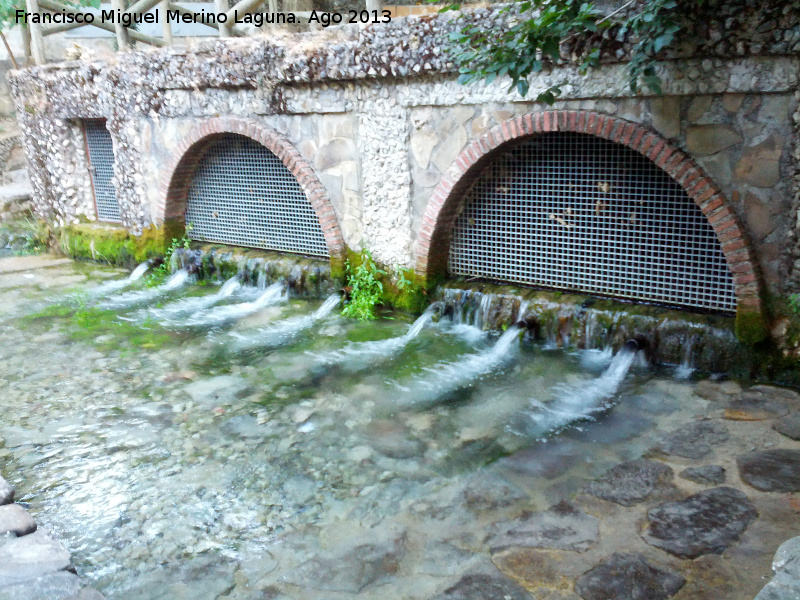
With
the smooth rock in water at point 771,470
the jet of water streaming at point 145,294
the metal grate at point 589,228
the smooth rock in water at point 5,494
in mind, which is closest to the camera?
the smooth rock in water at point 5,494

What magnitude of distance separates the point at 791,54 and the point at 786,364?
2113mm

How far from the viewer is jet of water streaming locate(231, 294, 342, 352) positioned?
651 cm

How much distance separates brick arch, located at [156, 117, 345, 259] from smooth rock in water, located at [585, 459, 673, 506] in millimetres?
4119

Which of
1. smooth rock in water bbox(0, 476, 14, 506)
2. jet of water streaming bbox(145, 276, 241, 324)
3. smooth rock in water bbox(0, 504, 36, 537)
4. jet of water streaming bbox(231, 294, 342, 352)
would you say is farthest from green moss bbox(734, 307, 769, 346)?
jet of water streaming bbox(145, 276, 241, 324)

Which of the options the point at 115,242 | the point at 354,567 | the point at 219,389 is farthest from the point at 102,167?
the point at 354,567

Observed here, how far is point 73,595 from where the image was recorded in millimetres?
2596

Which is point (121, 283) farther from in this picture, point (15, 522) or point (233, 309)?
point (15, 522)

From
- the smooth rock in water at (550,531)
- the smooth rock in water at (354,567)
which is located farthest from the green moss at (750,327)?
the smooth rock in water at (354,567)

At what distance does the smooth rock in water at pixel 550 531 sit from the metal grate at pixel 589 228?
8.74 ft

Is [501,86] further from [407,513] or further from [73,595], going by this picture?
[73,595]

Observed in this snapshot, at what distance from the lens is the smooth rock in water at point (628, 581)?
3.02 m

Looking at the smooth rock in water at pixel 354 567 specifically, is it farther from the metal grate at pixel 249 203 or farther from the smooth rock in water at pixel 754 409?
the metal grate at pixel 249 203

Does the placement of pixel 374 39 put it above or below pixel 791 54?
above

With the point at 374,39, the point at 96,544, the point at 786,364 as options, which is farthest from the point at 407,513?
the point at 374,39
